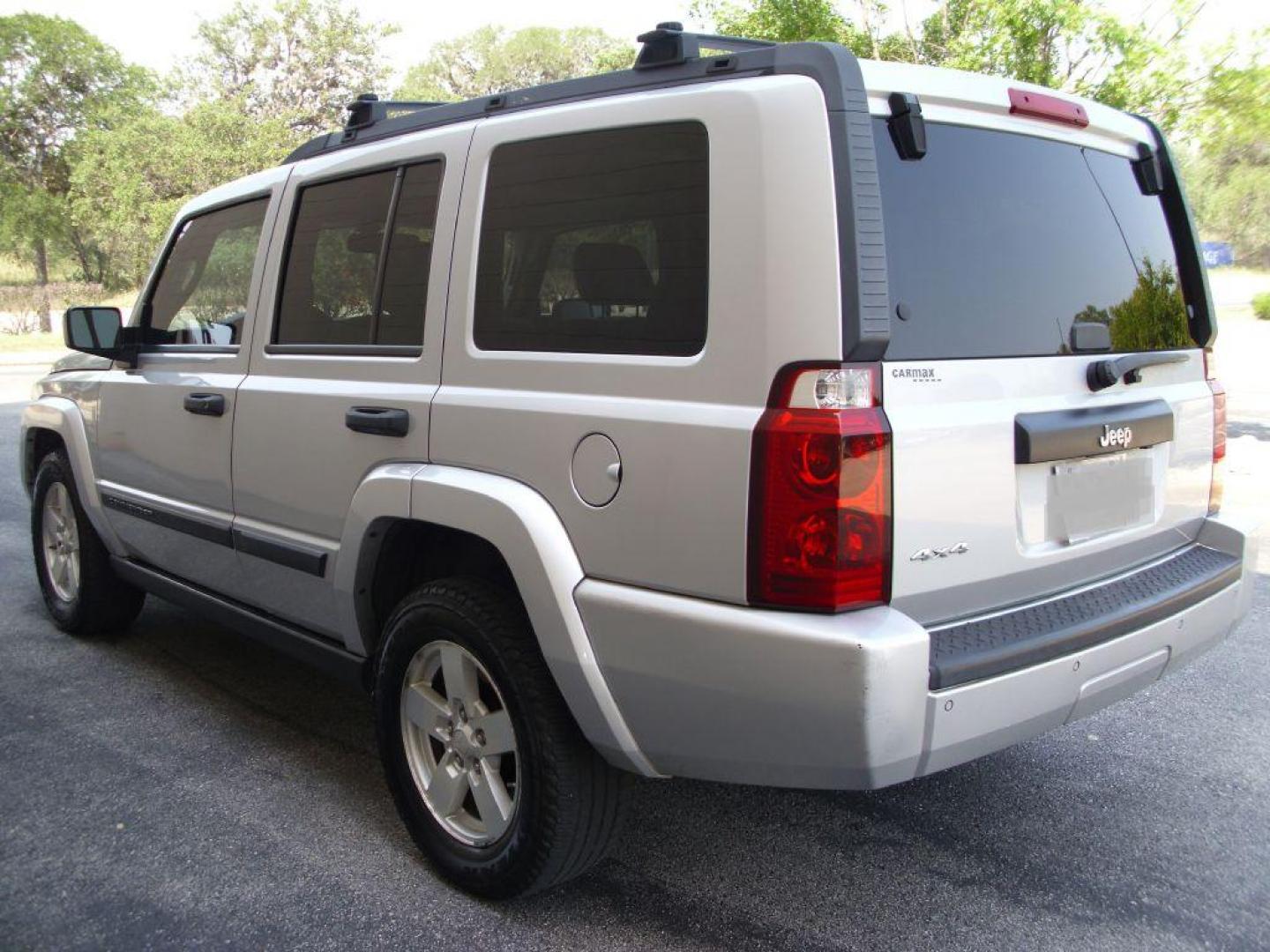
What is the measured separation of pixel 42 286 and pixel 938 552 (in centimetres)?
4512

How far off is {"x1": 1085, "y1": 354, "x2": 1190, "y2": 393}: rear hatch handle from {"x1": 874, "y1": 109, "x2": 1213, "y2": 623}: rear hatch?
21mm

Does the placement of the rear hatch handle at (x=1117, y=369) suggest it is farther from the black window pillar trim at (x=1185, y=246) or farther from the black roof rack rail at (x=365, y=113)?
the black roof rack rail at (x=365, y=113)

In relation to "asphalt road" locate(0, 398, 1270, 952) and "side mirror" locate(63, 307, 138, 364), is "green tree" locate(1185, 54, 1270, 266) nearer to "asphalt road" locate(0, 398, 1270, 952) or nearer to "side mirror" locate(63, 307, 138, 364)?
"asphalt road" locate(0, 398, 1270, 952)

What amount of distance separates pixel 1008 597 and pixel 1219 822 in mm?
1363

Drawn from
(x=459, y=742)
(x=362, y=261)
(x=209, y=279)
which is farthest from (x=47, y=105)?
(x=459, y=742)

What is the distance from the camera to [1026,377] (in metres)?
2.38

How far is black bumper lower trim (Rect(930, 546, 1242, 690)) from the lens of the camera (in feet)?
7.01

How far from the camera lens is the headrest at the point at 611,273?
91.0 inches

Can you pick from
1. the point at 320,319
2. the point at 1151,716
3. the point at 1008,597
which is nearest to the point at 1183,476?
the point at 1008,597

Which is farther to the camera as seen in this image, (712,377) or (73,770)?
(73,770)

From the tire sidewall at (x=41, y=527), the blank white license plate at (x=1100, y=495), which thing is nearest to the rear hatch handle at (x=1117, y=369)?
the blank white license plate at (x=1100, y=495)

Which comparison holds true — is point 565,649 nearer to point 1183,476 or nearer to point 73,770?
point 1183,476

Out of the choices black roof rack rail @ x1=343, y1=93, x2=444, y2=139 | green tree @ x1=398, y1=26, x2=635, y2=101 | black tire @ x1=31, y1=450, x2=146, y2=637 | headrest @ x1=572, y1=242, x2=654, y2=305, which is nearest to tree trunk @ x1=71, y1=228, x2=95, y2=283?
green tree @ x1=398, y1=26, x2=635, y2=101

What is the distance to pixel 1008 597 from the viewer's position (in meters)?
2.39
